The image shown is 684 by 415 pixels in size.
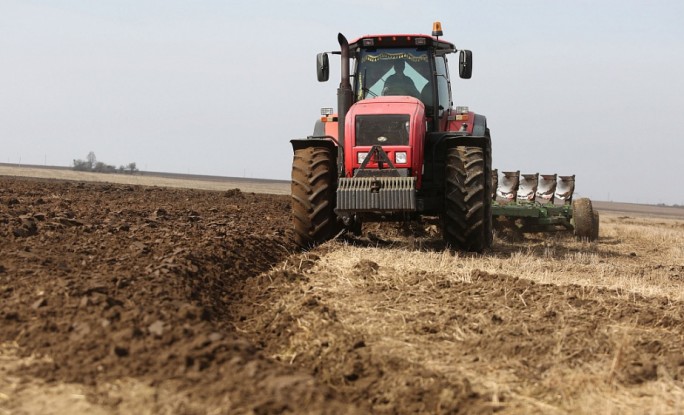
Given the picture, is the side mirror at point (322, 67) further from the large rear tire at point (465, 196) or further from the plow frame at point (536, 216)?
the plow frame at point (536, 216)

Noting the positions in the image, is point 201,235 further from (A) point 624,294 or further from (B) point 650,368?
(B) point 650,368

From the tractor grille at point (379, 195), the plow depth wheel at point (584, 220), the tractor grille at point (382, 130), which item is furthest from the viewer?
the plow depth wheel at point (584, 220)

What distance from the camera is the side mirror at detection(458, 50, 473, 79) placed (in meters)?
11.1

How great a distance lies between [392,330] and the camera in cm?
611

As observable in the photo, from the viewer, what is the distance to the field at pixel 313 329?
4547mm

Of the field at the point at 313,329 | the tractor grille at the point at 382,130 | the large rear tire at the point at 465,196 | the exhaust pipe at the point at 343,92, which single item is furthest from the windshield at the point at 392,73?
the field at the point at 313,329

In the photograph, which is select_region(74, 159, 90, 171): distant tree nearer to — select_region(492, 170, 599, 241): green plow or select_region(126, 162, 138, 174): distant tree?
select_region(126, 162, 138, 174): distant tree

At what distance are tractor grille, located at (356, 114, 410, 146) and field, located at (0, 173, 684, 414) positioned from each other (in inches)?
51.4

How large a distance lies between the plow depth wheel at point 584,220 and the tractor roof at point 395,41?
479 cm

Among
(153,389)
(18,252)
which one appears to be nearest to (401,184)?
(18,252)

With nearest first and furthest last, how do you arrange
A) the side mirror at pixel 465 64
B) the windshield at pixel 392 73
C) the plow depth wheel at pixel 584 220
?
1. the side mirror at pixel 465 64
2. the windshield at pixel 392 73
3. the plow depth wheel at pixel 584 220

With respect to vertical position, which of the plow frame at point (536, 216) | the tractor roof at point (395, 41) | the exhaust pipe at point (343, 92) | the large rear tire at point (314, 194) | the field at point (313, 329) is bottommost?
the field at point (313, 329)

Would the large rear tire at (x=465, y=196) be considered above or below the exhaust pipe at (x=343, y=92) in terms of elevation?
below

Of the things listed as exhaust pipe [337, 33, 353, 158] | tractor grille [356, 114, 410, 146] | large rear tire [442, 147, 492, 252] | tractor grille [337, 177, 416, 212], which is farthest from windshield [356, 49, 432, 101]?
tractor grille [337, 177, 416, 212]
